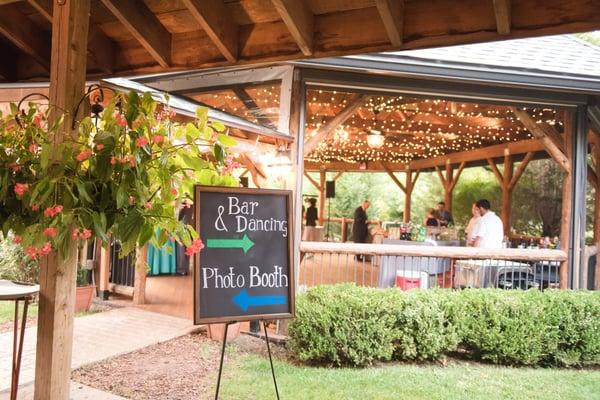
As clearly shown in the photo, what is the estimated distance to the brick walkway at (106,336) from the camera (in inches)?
168

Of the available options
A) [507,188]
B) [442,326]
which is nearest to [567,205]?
[442,326]

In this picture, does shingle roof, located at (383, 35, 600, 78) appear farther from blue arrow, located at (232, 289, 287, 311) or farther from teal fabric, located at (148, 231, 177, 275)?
teal fabric, located at (148, 231, 177, 275)

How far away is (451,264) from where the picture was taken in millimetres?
6422

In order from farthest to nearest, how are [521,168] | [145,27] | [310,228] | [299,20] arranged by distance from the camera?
1. [310,228]
2. [521,168]
3. [145,27]
4. [299,20]

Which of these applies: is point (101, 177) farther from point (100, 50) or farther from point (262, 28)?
point (100, 50)

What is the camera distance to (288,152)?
5727 mm

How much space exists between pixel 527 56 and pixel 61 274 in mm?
6024

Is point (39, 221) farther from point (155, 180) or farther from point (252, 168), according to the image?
point (252, 168)

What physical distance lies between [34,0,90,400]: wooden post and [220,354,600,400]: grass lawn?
1749 mm

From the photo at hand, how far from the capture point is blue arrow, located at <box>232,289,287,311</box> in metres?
2.83

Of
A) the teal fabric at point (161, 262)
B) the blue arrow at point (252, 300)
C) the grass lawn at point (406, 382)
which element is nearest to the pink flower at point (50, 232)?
the blue arrow at point (252, 300)

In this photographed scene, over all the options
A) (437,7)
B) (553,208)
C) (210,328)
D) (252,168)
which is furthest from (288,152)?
(553,208)

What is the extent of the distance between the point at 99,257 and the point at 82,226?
5387 mm

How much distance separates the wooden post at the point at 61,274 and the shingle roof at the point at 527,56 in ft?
11.8
